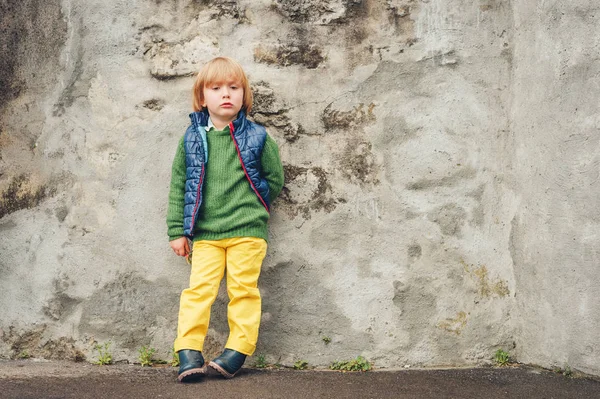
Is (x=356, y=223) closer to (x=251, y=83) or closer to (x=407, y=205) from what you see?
(x=407, y=205)

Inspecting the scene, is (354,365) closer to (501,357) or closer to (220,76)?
(501,357)

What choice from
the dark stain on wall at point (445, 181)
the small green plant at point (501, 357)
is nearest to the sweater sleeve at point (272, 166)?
the dark stain on wall at point (445, 181)

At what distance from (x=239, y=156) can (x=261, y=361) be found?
94cm

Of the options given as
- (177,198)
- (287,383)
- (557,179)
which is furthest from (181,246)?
(557,179)

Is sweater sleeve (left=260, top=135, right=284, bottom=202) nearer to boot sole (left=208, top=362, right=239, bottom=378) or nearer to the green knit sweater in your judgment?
the green knit sweater

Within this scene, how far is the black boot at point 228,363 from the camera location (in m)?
2.94

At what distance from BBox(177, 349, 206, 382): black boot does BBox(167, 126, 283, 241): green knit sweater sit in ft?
1.64

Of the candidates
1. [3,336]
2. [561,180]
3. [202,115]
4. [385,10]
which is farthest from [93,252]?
[561,180]

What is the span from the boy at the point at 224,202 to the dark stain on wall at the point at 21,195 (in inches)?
26.2

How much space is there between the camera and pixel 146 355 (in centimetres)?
323

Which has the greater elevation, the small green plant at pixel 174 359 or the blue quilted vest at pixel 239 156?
the blue quilted vest at pixel 239 156

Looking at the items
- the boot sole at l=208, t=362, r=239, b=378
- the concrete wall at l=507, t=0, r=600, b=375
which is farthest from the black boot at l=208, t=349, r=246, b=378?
the concrete wall at l=507, t=0, r=600, b=375

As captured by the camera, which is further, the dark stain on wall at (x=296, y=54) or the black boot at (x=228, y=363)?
the dark stain on wall at (x=296, y=54)

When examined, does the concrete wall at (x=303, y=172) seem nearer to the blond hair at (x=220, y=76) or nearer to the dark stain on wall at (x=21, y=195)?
the dark stain on wall at (x=21, y=195)
